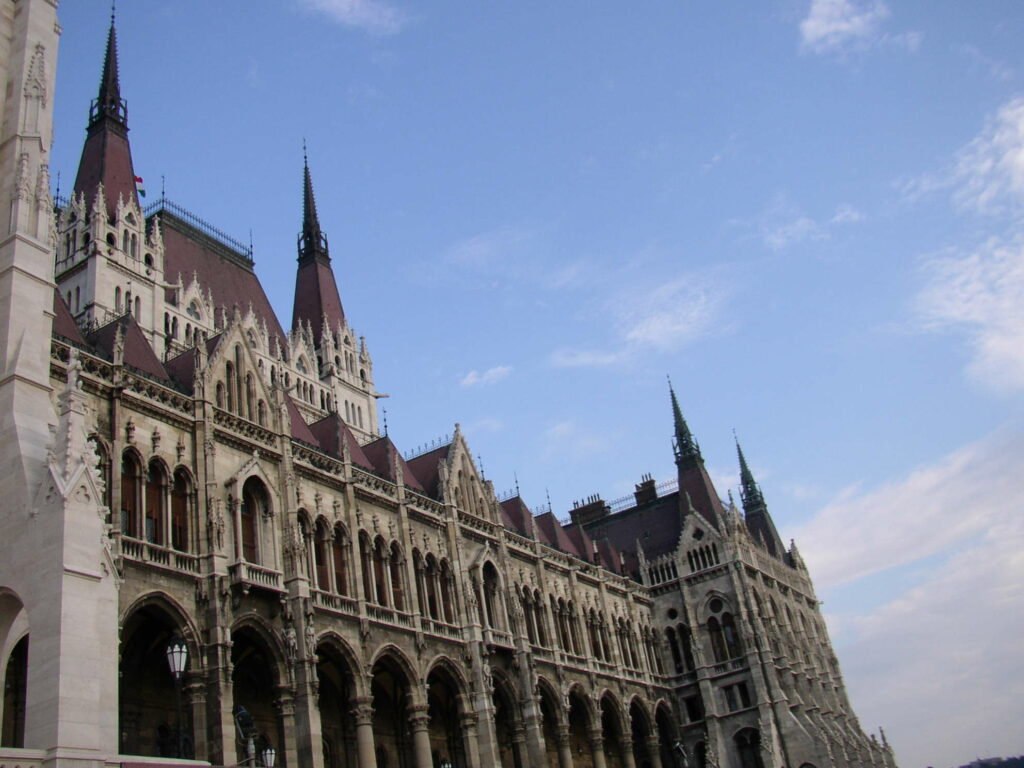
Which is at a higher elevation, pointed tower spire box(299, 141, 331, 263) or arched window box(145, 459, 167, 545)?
pointed tower spire box(299, 141, 331, 263)

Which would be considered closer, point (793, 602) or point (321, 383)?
point (321, 383)

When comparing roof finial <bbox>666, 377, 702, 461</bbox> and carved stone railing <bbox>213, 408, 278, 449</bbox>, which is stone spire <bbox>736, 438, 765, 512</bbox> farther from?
carved stone railing <bbox>213, 408, 278, 449</bbox>

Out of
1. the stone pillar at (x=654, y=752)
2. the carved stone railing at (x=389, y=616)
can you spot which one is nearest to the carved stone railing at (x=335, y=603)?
the carved stone railing at (x=389, y=616)

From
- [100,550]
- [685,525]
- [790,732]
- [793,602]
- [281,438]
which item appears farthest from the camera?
[793,602]

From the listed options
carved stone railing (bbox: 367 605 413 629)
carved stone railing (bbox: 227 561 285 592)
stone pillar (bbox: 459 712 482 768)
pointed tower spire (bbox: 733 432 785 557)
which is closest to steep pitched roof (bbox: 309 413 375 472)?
carved stone railing (bbox: 367 605 413 629)

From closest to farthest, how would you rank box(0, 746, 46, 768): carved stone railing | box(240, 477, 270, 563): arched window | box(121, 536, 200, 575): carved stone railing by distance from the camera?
box(0, 746, 46, 768): carved stone railing → box(121, 536, 200, 575): carved stone railing → box(240, 477, 270, 563): arched window

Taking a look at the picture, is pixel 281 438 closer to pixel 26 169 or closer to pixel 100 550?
pixel 26 169

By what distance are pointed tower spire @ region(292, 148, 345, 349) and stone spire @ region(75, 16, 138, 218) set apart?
13295 mm

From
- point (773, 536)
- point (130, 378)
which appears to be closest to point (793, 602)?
point (773, 536)

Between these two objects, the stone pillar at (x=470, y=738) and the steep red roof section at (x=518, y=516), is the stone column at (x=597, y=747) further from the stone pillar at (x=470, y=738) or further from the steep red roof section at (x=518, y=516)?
the stone pillar at (x=470, y=738)

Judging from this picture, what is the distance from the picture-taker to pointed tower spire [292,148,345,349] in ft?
193

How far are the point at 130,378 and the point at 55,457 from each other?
1092 centimetres

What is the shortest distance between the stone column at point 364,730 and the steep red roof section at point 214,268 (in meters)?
22.4

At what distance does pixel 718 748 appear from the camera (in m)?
54.5
